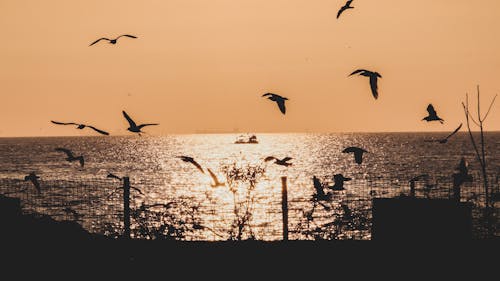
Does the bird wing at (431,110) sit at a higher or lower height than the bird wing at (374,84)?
lower

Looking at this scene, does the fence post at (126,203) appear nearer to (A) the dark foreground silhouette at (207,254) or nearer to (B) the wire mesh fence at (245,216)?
(B) the wire mesh fence at (245,216)

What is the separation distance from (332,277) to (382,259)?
161 centimetres

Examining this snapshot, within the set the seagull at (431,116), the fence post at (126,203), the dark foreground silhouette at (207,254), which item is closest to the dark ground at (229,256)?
the dark foreground silhouette at (207,254)

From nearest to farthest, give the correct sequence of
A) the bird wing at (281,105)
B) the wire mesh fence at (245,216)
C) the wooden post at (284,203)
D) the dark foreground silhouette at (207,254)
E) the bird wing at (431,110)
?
1. the bird wing at (281,105)
2. the dark foreground silhouette at (207,254)
3. the bird wing at (431,110)
4. the wooden post at (284,203)
5. the wire mesh fence at (245,216)

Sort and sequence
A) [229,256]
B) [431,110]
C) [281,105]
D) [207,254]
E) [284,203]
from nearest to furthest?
[281,105]
[431,110]
[229,256]
[207,254]
[284,203]

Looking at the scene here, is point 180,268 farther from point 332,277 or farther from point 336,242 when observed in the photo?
point 336,242

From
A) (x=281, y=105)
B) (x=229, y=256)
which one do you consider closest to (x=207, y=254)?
(x=229, y=256)

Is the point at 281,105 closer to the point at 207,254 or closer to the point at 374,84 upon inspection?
the point at 374,84

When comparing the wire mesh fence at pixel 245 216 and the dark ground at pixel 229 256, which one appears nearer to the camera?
the dark ground at pixel 229 256

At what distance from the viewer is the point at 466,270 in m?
13.2

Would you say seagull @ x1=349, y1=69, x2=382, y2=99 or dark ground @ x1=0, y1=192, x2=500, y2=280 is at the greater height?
seagull @ x1=349, y1=69, x2=382, y2=99

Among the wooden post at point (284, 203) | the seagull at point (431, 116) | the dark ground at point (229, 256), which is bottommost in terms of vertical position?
the dark ground at point (229, 256)

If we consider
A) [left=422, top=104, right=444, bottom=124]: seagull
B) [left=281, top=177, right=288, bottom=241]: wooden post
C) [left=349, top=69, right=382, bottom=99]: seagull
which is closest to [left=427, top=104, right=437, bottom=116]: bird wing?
[left=422, top=104, right=444, bottom=124]: seagull

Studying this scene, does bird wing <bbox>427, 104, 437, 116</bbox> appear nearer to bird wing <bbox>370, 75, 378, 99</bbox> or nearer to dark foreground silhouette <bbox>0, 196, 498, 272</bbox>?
bird wing <bbox>370, 75, 378, 99</bbox>
